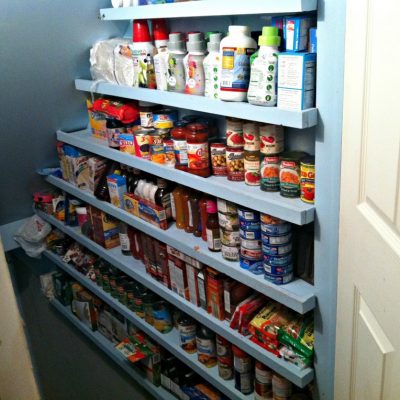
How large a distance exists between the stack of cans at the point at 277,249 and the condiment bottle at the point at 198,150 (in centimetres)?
28

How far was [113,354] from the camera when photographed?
2266 millimetres

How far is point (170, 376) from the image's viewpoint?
6.53 feet

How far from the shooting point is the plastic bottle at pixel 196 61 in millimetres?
1439

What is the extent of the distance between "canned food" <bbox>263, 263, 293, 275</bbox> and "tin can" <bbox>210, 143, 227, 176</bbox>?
0.33m

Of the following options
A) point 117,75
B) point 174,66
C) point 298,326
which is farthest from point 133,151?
point 298,326

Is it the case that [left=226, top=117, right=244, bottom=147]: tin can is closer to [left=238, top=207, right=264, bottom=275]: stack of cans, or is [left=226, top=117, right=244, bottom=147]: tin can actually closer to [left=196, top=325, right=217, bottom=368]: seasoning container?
[left=238, top=207, right=264, bottom=275]: stack of cans

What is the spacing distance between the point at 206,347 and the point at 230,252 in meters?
0.46

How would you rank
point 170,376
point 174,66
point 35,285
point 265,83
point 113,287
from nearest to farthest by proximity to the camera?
point 265,83 → point 174,66 → point 170,376 → point 113,287 → point 35,285

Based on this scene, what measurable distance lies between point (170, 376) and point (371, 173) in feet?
4.61

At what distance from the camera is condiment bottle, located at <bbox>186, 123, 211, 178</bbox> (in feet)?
5.04

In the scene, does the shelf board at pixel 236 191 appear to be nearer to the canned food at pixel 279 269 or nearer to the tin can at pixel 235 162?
the tin can at pixel 235 162

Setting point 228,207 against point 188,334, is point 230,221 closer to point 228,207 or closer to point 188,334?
point 228,207

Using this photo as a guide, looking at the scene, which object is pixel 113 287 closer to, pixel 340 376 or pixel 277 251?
pixel 277 251

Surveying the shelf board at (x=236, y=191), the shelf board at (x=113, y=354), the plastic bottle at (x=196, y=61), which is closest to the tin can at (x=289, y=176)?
the shelf board at (x=236, y=191)
